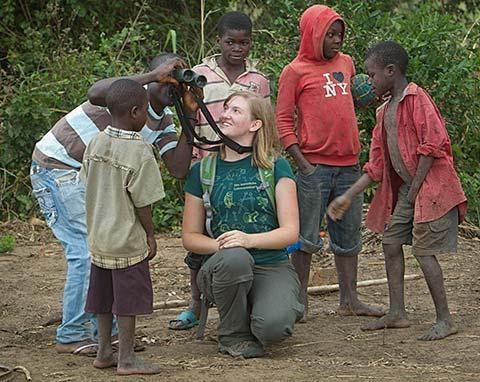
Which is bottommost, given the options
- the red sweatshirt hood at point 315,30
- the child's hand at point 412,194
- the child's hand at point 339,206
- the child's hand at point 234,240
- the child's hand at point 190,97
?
the child's hand at point 234,240

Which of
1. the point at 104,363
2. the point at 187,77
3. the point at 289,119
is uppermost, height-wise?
the point at 187,77

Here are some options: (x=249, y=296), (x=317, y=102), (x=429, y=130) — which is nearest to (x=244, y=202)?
(x=249, y=296)

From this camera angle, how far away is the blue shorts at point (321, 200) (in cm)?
618

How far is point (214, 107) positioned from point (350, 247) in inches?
47.4

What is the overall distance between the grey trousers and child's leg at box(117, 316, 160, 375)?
0.56 metres

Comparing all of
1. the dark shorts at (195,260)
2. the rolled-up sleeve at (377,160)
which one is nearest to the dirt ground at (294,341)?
the dark shorts at (195,260)

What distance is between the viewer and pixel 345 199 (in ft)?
19.3

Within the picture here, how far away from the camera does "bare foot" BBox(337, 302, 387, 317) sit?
6.40 metres

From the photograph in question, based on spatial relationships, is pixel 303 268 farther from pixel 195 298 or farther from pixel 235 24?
pixel 235 24

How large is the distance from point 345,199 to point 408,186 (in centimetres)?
36

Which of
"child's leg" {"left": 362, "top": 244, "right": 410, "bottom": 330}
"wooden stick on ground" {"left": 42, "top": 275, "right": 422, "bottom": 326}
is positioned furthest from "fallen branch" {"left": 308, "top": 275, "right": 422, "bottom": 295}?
"child's leg" {"left": 362, "top": 244, "right": 410, "bottom": 330}

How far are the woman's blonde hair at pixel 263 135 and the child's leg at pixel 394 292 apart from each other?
94cm

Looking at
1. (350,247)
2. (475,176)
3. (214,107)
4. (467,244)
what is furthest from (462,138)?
(214,107)

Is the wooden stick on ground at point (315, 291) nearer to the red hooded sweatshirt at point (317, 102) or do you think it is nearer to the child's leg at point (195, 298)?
the child's leg at point (195, 298)
